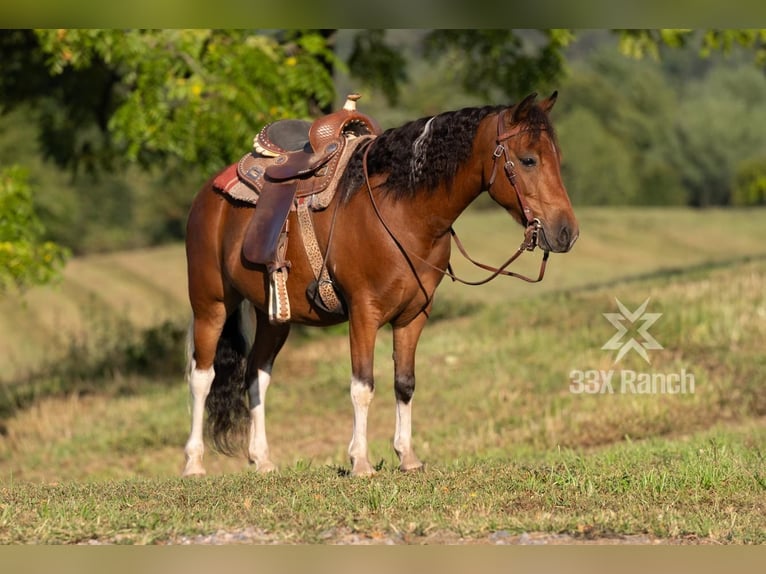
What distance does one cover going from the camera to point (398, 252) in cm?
773

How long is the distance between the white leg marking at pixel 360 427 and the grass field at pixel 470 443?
185 millimetres

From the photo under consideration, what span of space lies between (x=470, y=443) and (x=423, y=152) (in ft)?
20.8

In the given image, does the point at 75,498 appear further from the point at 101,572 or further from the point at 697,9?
the point at 697,9

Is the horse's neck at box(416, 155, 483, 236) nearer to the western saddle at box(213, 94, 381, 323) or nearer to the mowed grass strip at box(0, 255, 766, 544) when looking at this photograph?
the western saddle at box(213, 94, 381, 323)

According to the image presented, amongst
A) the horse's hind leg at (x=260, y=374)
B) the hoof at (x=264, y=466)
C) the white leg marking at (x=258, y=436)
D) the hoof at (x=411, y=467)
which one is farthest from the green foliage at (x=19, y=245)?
the hoof at (x=411, y=467)

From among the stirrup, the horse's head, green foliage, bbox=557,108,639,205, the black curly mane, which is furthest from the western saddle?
green foliage, bbox=557,108,639,205

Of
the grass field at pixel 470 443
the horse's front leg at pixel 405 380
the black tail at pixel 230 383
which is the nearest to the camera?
the grass field at pixel 470 443

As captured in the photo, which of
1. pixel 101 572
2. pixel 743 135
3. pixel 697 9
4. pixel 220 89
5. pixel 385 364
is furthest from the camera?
pixel 743 135

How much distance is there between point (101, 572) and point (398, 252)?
2.88 meters

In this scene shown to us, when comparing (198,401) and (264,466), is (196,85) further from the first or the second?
(264,466)

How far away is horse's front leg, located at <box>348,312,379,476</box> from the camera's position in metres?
7.74

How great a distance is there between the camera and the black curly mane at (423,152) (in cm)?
759

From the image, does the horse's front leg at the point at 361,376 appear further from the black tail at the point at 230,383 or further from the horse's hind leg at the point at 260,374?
the black tail at the point at 230,383

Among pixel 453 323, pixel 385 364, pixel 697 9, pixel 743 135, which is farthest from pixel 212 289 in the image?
pixel 743 135
